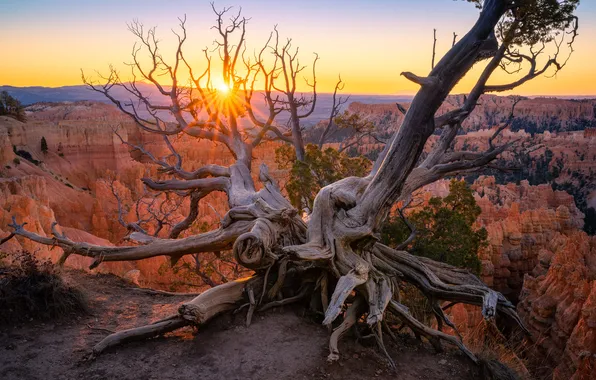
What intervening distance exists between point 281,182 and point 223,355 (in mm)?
27360

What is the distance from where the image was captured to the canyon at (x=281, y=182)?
604 inches

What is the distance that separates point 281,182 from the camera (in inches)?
1277

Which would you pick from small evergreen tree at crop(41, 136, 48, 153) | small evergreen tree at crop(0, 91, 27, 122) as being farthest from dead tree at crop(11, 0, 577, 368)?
small evergreen tree at crop(0, 91, 27, 122)

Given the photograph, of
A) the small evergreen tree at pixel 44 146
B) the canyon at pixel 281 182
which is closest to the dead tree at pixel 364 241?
the canyon at pixel 281 182

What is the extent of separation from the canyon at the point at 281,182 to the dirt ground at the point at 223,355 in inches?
88.0

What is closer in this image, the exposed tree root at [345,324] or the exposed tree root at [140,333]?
the exposed tree root at [345,324]

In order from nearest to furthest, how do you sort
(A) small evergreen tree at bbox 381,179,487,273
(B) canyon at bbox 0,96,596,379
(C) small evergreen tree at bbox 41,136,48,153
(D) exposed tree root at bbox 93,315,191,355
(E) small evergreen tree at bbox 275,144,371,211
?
(D) exposed tree root at bbox 93,315,191,355 → (A) small evergreen tree at bbox 381,179,487,273 → (E) small evergreen tree at bbox 275,144,371,211 → (B) canyon at bbox 0,96,596,379 → (C) small evergreen tree at bbox 41,136,48,153

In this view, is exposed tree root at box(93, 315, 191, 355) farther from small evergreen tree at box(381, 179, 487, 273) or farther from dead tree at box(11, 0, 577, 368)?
small evergreen tree at box(381, 179, 487, 273)

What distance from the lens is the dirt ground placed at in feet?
16.1

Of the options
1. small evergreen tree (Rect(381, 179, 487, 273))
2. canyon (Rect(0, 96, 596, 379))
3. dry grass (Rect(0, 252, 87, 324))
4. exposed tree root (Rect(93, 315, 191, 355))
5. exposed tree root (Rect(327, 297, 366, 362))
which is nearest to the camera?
exposed tree root (Rect(327, 297, 366, 362))

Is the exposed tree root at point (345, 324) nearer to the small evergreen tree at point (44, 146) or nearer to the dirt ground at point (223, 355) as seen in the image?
the dirt ground at point (223, 355)

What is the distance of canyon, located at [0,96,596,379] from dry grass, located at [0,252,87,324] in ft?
7.64

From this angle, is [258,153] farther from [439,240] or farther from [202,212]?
[439,240]

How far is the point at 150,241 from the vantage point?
7.27 m
